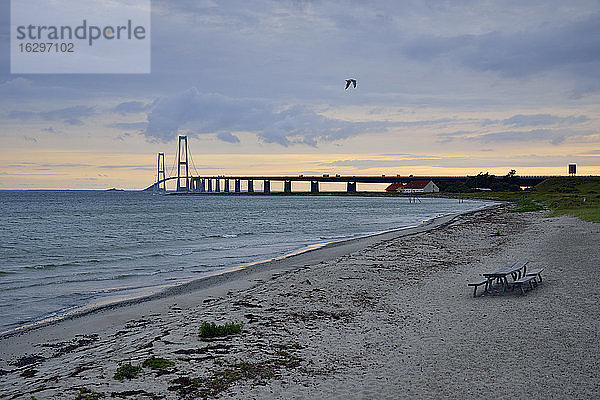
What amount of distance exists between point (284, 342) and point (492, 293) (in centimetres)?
658

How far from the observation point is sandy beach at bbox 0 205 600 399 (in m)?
7.05

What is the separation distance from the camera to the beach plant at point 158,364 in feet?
25.7

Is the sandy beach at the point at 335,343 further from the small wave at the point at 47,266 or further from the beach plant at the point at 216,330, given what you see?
the small wave at the point at 47,266

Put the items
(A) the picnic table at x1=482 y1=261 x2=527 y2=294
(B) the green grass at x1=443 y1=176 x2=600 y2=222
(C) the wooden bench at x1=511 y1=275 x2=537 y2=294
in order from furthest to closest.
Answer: (B) the green grass at x1=443 y1=176 x2=600 y2=222
(A) the picnic table at x1=482 y1=261 x2=527 y2=294
(C) the wooden bench at x1=511 y1=275 x2=537 y2=294

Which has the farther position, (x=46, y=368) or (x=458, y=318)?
(x=458, y=318)

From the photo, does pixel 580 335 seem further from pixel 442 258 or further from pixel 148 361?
pixel 442 258

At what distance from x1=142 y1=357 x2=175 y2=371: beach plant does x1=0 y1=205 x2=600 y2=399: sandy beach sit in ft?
0.31

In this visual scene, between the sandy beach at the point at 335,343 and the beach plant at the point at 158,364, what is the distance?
0.31ft

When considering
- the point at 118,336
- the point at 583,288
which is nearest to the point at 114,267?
the point at 118,336

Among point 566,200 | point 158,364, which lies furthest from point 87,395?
point 566,200

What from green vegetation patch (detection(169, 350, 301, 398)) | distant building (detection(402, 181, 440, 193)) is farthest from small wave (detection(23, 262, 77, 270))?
distant building (detection(402, 181, 440, 193))

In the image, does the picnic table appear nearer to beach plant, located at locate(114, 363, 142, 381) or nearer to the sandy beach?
the sandy beach

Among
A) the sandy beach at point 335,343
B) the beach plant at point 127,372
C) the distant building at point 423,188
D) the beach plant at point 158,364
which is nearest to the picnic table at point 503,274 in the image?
the sandy beach at point 335,343

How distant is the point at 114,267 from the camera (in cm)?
2241
